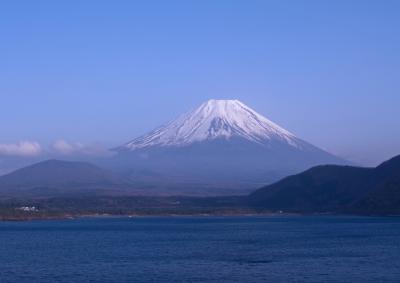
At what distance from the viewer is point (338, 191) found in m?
89.3

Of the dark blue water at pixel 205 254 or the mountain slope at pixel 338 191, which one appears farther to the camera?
the mountain slope at pixel 338 191

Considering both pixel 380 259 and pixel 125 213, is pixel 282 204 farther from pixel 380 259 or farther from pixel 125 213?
pixel 380 259

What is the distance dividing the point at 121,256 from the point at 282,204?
5367 cm

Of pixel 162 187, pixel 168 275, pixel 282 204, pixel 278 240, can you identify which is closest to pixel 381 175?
pixel 282 204

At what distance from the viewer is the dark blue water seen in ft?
105

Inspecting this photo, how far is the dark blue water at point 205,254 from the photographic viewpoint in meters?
31.9

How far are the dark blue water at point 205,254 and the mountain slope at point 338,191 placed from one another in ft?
52.0

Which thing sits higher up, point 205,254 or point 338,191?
point 338,191

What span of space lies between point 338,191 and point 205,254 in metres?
50.6

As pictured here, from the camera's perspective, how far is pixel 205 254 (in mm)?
40281

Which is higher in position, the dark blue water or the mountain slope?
the mountain slope

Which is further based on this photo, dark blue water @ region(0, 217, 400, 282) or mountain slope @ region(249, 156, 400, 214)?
mountain slope @ region(249, 156, 400, 214)

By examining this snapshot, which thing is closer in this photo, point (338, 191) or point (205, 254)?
point (205, 254)

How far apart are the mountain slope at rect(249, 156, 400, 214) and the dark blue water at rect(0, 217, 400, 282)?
15.8 m
